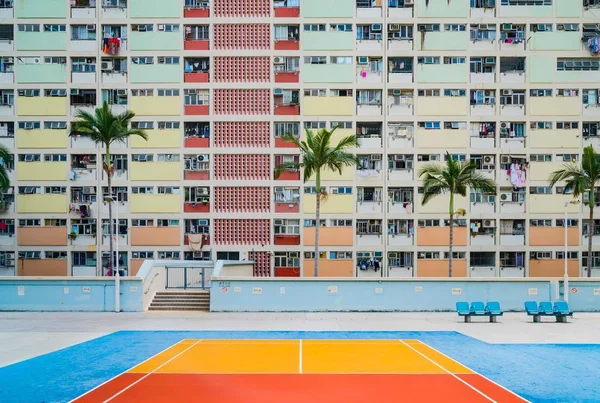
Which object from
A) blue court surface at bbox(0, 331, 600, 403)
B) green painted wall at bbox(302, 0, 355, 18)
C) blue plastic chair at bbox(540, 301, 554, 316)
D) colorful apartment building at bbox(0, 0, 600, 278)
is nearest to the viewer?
blue court surface at bbox(0, 331, 600, 403)

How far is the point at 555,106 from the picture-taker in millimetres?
47188

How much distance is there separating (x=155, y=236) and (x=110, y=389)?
32.2m

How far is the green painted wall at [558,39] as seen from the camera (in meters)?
47.0

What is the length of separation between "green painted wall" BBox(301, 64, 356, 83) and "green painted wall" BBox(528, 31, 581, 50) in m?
13.2

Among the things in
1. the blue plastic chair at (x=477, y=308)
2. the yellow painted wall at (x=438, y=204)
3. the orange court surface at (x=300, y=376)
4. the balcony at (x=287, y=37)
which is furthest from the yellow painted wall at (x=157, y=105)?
the orange court surface at (x=300, y=376)

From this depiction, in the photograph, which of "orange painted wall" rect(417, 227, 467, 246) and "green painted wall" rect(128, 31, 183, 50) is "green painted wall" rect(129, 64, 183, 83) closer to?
"green painted wall" rect(128, 31, 183, 50)

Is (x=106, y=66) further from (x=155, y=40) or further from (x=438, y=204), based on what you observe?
(x=438, y=204)

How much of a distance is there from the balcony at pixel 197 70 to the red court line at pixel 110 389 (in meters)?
33.0

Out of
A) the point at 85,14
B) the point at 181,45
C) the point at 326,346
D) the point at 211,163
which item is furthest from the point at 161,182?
the point at 326,346

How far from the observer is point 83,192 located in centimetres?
4688

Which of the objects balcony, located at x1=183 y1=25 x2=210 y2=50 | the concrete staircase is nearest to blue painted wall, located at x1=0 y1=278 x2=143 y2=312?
the concrete staircase

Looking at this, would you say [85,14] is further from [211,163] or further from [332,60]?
[332,60]

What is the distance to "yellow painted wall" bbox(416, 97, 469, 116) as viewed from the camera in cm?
4719

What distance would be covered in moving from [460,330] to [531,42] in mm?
28536
